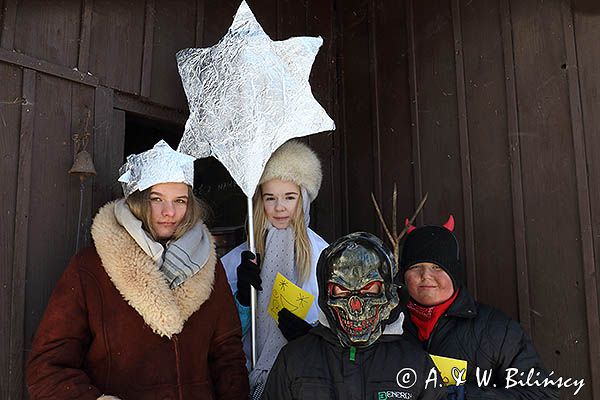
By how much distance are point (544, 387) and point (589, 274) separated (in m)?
0.74

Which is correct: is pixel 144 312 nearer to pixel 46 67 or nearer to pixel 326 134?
pixel 46 67

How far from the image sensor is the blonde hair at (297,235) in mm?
2838

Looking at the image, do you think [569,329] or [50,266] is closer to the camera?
[50,266]

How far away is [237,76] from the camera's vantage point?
2.72 m

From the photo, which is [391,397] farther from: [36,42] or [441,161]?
[36,42]

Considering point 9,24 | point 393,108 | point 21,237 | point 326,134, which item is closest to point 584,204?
point 393,108

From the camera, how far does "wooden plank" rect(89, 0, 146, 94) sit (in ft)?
9.05

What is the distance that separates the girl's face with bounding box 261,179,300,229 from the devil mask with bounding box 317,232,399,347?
2.94 ft

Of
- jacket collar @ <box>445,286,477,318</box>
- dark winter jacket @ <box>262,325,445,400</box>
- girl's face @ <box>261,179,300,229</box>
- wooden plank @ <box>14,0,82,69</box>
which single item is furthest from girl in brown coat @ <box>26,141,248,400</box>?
jacket collar @ <box>445,286,477,318</box>

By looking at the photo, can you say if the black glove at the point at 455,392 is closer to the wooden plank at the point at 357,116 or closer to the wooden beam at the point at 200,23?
the wooden plank at the point at 357,116

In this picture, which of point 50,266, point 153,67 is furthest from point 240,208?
point 50,266

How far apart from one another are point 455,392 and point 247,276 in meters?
1.06

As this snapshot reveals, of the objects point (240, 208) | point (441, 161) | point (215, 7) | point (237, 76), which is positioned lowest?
point (240, 208)

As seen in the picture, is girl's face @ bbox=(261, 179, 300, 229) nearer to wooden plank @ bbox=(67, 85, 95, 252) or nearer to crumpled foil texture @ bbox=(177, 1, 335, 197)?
crumpled foil texture @ bbox=(177, 1, 335, 197)
